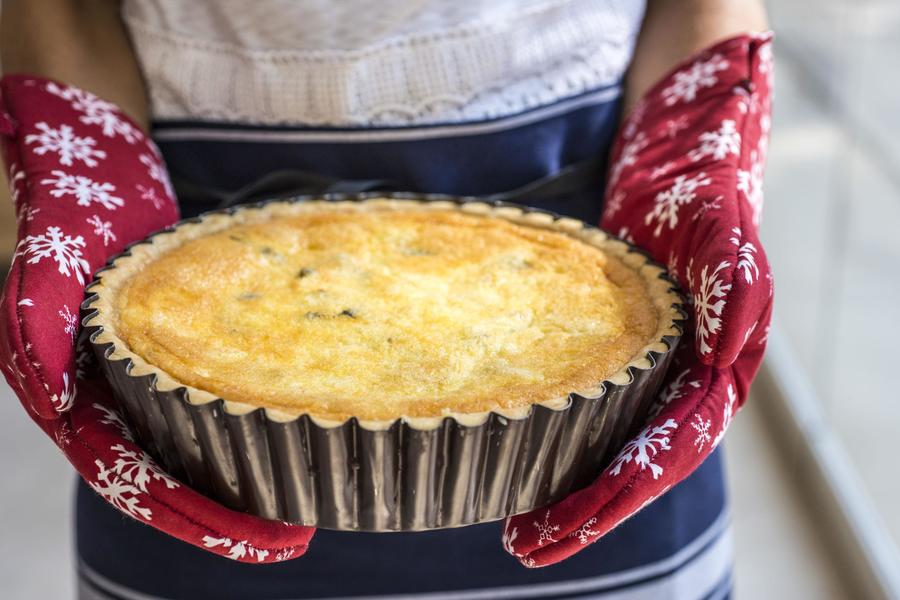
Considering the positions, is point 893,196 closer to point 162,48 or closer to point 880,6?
point 880,6

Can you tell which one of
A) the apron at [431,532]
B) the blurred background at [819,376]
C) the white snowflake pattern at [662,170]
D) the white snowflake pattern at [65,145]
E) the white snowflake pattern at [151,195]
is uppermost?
the white snowflake pattern at [65,145]

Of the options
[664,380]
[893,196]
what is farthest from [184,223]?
[893,196]

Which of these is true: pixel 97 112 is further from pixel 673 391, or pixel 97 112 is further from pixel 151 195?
pixel 673 391

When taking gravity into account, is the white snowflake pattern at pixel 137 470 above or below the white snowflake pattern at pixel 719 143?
below

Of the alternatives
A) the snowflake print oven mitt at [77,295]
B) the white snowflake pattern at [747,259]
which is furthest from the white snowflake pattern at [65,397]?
the white snowflake pattern at [747,259]

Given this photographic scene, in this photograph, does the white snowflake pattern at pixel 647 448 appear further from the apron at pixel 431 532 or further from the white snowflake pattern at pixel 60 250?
the white snowflake pattern at pixel 60 250
